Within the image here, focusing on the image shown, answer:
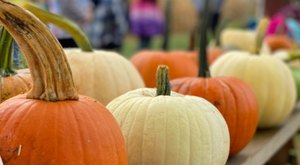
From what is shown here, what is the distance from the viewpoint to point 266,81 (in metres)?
2.37

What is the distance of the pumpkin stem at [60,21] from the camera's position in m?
1.59

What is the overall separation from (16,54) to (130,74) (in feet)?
1.51

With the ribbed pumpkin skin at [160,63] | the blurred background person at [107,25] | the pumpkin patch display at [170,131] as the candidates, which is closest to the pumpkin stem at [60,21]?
the pumpkin patch display at [170,131]

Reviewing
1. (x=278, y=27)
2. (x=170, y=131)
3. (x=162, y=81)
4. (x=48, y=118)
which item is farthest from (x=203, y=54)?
(x=278, y=27)

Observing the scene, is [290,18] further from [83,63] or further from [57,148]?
[57,148]

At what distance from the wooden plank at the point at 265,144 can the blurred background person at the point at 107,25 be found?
136 inches

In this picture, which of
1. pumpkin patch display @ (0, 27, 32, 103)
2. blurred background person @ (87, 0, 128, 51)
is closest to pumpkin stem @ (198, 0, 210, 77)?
pumpkin patch display @ (0, 27, 32, 103)

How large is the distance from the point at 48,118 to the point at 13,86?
1.00ft

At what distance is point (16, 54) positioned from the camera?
68.1 inches

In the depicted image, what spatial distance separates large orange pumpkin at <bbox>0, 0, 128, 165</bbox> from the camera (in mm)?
1215

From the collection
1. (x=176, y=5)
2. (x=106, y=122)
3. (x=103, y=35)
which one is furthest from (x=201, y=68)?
(x=176, y=5)

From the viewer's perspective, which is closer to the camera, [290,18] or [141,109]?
[141,109]

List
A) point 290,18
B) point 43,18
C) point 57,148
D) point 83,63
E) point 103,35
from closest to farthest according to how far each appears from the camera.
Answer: point 57,148, point 43,18, point 83,63, point 290,18, point 103,35

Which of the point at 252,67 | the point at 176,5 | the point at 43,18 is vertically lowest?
the point at 176,5
